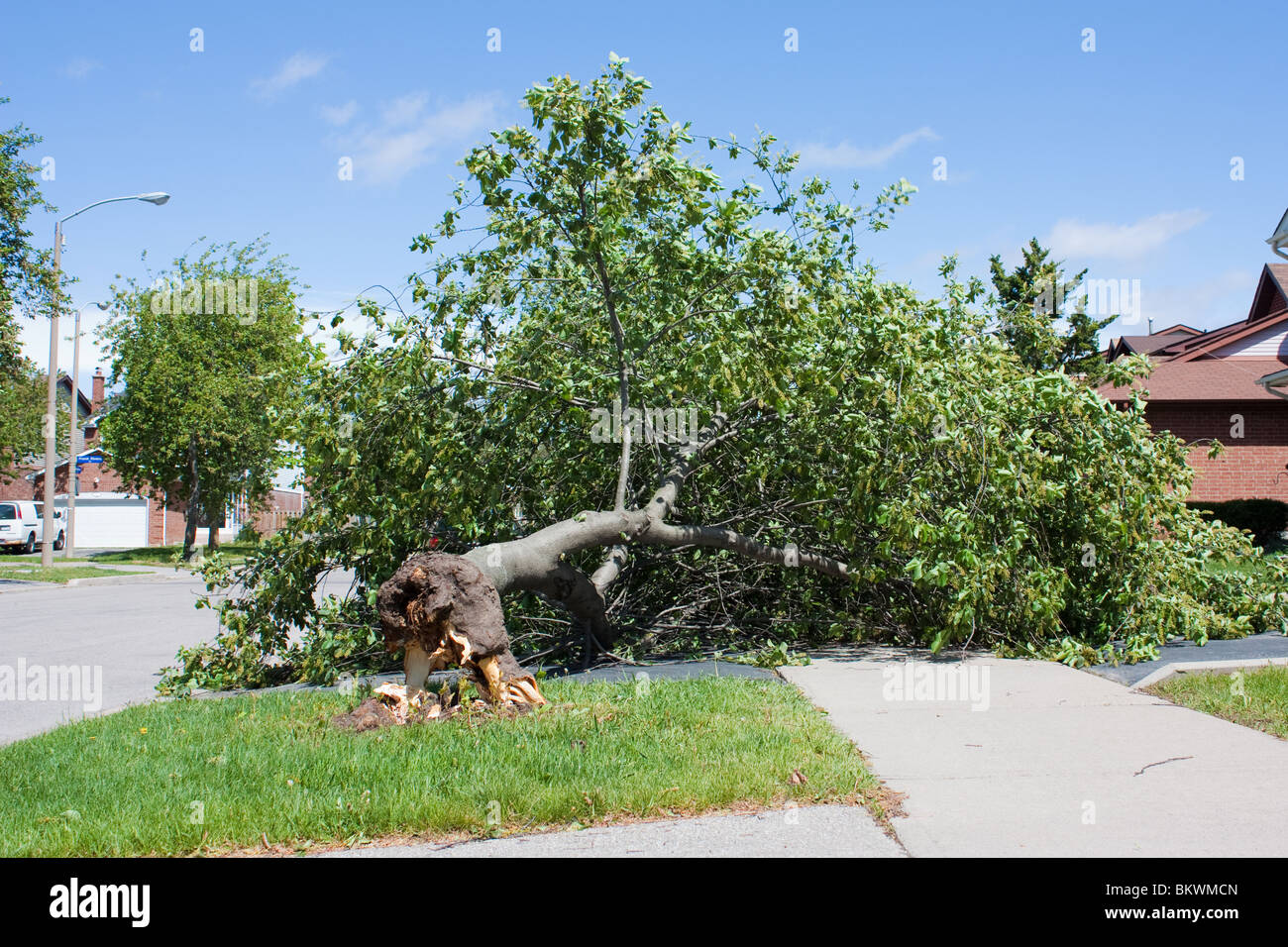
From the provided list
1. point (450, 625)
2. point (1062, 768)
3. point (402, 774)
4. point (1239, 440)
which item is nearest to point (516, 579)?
point (450, 625)

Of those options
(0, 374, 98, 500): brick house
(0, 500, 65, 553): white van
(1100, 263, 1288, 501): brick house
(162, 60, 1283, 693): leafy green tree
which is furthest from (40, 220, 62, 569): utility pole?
(0, 374, 98, 500): brick house

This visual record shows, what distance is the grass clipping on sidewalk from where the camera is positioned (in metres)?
4.32

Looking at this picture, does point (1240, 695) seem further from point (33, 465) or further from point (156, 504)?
point (33, 465)

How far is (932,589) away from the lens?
8828 millimetres

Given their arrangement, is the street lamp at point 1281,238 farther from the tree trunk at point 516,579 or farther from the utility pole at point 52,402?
the utility pole at point 52,402

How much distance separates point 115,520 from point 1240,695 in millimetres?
50765

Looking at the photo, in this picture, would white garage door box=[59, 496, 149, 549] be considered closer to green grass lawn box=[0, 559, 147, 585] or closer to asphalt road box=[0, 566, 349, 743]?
green grass lawn box=[0, 559, 147, 585]

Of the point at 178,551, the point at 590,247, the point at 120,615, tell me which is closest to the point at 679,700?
the point at 590,247

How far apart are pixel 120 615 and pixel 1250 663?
1362 centimetres

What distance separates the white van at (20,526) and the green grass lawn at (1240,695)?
39.8 m

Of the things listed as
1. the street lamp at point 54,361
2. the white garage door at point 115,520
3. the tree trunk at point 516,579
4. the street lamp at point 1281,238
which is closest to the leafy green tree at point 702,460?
→ the tree trunk at point 516,579

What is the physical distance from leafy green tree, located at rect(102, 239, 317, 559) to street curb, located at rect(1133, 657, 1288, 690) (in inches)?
1006

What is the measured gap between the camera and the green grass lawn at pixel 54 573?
852 inches
